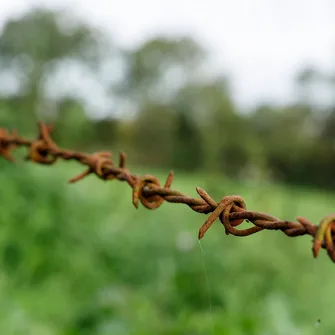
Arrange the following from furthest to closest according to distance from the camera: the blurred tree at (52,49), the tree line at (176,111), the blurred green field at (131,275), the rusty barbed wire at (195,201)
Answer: the tree line at (176,111) → the blurred tree at (52,49) → the blurred green field at (131,275) → the rusty barbed wire at (195,201)

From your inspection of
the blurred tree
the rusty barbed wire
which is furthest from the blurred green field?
the blurred tree

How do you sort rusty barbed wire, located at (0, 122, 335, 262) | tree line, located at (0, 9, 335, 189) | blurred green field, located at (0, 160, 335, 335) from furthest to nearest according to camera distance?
tree line, located at (0, 9, 335, 189) → blurred green field, located at (0, 160, 335, 335) → rusty barbed wire, located at (0, 122, 335, 262)

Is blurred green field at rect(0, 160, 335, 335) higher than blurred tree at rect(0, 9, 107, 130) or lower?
higher

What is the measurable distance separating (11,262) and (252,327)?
6.18 ft

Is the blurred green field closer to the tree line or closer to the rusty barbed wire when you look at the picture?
the rusty barbed wire

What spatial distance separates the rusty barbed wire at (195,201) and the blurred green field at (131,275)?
1005 millimetres

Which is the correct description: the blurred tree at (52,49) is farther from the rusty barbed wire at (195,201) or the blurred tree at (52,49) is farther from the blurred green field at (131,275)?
the rusty barbed wire at (195,201)

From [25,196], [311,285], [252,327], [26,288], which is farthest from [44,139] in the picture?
[311,285]

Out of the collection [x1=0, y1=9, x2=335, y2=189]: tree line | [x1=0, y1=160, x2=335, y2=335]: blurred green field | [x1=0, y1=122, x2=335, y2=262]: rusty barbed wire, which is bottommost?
[x1=0, y1=9, x2=335, y2=189]: tree line

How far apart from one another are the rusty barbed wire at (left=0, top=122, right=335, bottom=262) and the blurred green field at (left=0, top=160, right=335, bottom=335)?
100 centimetres

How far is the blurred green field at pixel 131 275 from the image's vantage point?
249 cm

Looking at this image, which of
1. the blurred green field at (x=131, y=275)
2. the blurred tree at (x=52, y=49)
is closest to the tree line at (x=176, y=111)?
the blurred tree at (x=52, y=49)

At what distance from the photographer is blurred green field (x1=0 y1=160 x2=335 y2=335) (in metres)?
2.49

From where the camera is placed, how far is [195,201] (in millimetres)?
1026
